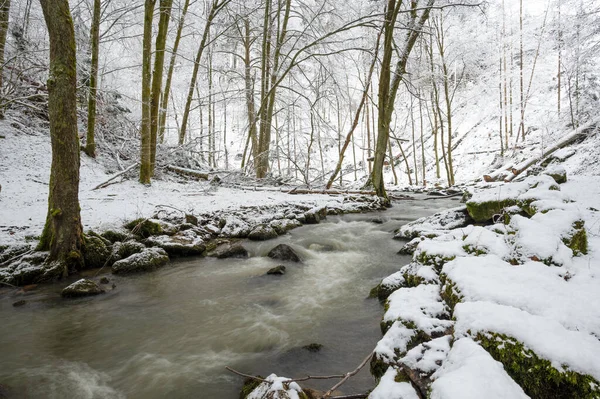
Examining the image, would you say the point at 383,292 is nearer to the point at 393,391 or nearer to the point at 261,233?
the point at 393,391

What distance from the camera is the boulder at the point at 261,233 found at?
6.78m

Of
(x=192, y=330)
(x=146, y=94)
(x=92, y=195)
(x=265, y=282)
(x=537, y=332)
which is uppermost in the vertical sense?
(x=146, y=94)

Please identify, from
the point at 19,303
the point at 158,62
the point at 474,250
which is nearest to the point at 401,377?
the point at 474,250

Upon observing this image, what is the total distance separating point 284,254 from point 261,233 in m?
1.28

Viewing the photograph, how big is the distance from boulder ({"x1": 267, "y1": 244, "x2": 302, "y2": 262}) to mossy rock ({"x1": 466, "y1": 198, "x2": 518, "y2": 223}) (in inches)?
134

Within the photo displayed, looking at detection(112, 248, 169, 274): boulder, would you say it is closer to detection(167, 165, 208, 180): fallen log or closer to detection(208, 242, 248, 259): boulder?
detection(208, 242, 248, 259): boulder

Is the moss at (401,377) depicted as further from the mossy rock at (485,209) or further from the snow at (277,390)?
the mossy rock at (485,209)

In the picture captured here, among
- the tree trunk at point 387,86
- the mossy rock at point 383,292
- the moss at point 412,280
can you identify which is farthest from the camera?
the tree trunk at point 387,86

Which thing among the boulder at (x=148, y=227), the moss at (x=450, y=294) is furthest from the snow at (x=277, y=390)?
the boulder at (x=148, y=227)

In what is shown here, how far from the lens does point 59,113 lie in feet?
13.4

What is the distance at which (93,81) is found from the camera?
9359 millimetres

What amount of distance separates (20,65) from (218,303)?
7.85 meters

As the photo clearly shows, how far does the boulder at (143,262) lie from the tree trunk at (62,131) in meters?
0.74

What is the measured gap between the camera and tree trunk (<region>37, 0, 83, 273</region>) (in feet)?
13.1
